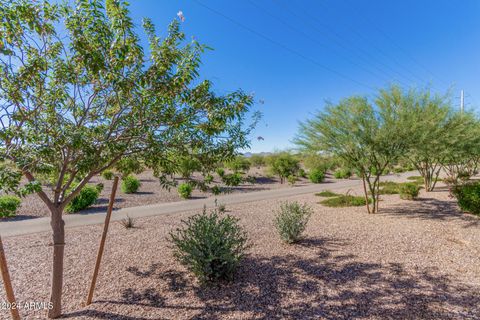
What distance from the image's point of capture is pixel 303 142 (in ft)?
32.5

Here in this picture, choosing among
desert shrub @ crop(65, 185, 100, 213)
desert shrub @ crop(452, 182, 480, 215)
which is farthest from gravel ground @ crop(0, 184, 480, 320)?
desert shrub @ crop(65, 185, 100, 213)

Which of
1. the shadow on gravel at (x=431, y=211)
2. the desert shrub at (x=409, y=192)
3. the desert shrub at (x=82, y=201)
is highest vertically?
the desert shrub at (x=82, y=201)

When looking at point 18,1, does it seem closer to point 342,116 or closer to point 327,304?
point 327,304

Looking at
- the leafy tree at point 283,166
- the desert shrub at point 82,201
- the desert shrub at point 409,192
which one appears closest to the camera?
the desert shrub at point 82,201

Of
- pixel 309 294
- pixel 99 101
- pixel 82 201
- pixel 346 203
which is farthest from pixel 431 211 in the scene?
pixel 82 201

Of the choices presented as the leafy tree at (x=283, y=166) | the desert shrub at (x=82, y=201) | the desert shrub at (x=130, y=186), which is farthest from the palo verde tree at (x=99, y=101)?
the leafy tree at (x=283, y=166)

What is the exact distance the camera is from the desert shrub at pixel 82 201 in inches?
426

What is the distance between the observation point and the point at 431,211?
988 cm

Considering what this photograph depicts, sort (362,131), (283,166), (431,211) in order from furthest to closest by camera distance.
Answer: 1. (283,166)
2. (431,211)
3. (362,131)

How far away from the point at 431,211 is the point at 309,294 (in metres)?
9.18

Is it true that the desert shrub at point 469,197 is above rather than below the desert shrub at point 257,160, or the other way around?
below

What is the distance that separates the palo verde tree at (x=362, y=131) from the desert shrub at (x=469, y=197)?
3030 mm

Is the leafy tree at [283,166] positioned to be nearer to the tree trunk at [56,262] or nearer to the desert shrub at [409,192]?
the desert shrub at [409,192]

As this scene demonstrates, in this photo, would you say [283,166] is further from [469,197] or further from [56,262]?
[56,262]
